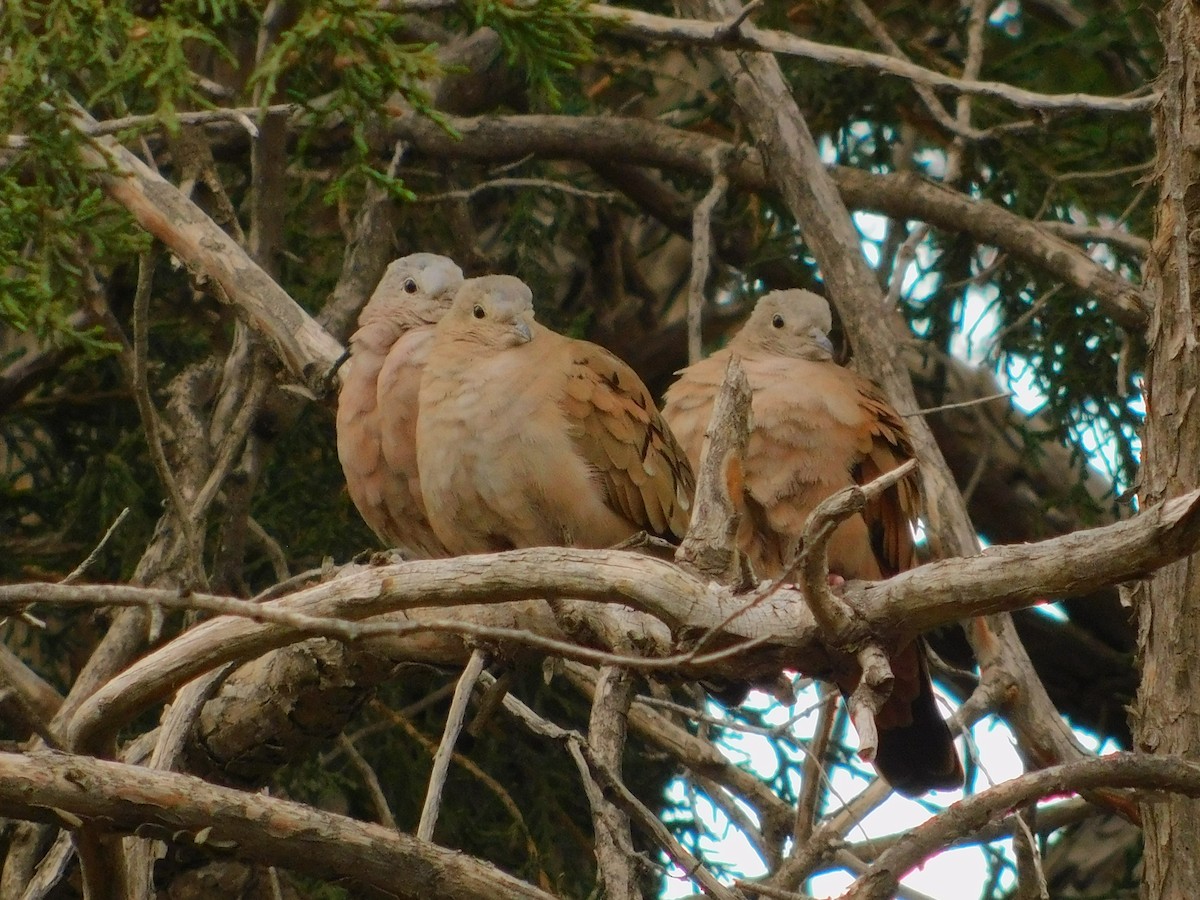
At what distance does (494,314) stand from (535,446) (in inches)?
21.8

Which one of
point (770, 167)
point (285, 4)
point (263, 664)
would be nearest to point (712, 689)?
point (263, 664)

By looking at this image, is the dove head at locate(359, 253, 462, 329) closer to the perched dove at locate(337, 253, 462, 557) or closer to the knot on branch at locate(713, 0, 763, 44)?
the perched dove at locate(337, 253, 462, 557)

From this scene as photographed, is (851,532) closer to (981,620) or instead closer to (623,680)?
(981,620)

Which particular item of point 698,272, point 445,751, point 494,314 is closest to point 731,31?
point 698,272

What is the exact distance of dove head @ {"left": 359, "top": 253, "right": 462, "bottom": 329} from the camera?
16.6 feet

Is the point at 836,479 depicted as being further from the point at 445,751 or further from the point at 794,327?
the point at 445,751

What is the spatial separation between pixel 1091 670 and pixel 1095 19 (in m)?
2.74

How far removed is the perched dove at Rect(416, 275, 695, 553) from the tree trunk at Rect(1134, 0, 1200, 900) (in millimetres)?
1419

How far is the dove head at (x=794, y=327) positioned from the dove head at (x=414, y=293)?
1059 mm

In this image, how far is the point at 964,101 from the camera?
5355 millimetres

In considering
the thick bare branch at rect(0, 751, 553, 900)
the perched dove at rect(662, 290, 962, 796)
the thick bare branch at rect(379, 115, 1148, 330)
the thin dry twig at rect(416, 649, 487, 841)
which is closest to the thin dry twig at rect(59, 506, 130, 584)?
the thick bare branch at rect(0, 751, 553, 900)

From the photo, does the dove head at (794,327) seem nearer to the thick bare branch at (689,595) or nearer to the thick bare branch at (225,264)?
the thick bare branch at (225,264)

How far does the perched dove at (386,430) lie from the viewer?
15.1 feet

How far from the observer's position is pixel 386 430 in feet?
15.1
